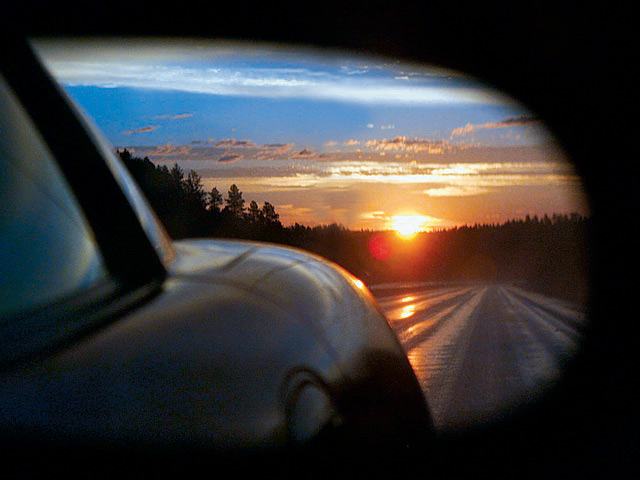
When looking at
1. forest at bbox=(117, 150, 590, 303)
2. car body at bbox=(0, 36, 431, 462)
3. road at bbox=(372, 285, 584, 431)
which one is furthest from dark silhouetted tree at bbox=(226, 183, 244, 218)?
car body at bbox=(0, 36, 431, 462)

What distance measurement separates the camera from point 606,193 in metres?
4.34

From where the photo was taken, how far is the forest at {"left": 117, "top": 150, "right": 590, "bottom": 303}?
6.41 meters

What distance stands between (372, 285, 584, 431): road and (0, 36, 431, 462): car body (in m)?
1.44

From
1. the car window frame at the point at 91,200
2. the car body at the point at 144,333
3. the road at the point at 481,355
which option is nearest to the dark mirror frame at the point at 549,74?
the road at the point at 481,355

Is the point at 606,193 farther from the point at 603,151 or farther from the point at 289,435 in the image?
the point at 289,435

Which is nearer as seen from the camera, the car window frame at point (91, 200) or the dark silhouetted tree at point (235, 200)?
the car window frame at point (91, 200)

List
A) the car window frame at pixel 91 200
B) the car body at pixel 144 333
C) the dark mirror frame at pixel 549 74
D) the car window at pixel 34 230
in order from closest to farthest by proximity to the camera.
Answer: the car body at pixel 144 333 → the car window at pixel 34 230 → the car window frame at pixel 91 200 → the dark mirror frame at pixel 549 74

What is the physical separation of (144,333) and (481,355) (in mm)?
9133

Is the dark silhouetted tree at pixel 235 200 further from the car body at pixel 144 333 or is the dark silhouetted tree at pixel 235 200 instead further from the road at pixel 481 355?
the car body at pixel 144 333

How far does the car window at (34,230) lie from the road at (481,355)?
6.56 ft

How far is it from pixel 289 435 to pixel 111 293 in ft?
1.58

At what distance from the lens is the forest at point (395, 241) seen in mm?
6410

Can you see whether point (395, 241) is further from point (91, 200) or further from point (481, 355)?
point (91, 200)

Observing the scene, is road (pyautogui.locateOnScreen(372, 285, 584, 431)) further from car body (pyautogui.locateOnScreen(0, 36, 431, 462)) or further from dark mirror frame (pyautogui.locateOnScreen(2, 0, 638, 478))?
car body (pyautogui.locateOnScreen(0, 36, 431, 462))
